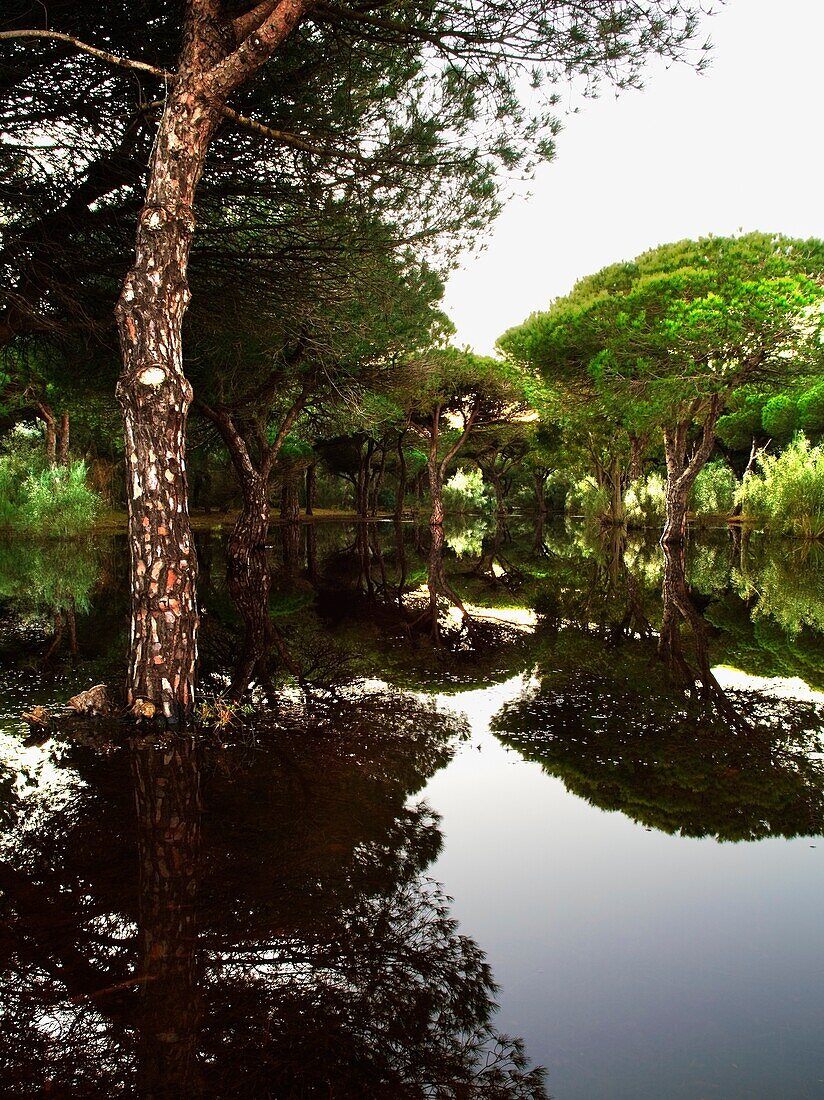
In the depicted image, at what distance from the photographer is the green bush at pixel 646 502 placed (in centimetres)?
3266

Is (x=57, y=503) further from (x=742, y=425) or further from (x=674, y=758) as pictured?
(x=742, y=425)

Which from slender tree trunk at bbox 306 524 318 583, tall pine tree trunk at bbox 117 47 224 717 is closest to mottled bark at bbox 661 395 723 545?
slender tree trunk at bbox 306 524 318 583

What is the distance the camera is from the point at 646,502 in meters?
33.0

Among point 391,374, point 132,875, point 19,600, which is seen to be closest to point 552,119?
point 132,875

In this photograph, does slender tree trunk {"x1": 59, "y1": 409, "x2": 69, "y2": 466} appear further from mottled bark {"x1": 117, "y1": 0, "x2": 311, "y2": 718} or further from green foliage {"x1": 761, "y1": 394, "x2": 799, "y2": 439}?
green foliage {"x1": 761, "y1": 394, "x2": 799, "y2": 439}

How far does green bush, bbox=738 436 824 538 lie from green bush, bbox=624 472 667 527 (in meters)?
6.84

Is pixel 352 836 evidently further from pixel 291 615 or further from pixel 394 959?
pixel 291 615

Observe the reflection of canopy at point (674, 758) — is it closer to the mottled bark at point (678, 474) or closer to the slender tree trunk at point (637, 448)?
the mottled bark at point (678, 474)

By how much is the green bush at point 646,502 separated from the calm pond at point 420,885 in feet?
87.3

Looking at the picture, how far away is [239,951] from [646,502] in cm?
3302

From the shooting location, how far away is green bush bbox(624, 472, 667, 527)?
107 ft

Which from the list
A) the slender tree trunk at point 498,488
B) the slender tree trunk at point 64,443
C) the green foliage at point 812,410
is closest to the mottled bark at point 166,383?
the slender tree trunk at point 64,443

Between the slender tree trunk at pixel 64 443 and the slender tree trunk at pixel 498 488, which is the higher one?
the slender tree trunk at pixel 64 443

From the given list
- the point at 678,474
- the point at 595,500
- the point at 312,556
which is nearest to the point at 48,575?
the point at 312,556
